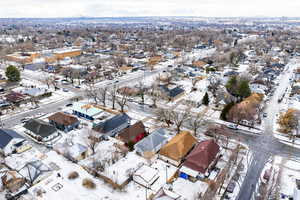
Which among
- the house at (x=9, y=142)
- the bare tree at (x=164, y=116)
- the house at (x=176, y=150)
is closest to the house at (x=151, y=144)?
the house at (x=176, y=150)

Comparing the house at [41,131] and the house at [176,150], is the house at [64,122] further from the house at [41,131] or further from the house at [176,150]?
the house at [176,150]

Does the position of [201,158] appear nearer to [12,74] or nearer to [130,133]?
[130,133]

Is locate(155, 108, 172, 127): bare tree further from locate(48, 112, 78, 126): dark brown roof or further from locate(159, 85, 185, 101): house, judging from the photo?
locate(48, 112, 78, 126): dark brown roof

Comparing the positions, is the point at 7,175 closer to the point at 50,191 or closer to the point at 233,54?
the point at 50,191

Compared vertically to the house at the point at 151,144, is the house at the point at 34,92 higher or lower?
higher

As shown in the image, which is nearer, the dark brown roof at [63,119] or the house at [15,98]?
the dark brown roof at [63,119]

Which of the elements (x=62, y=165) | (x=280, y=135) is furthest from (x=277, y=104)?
(x=62, y=165)
